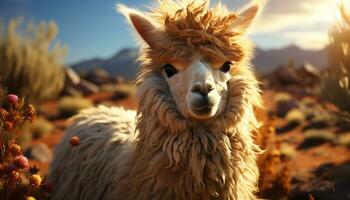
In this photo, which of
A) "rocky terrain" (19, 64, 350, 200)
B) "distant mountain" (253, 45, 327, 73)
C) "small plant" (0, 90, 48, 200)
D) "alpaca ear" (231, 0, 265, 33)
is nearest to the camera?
"small plant" (0, 90, 48, 200)

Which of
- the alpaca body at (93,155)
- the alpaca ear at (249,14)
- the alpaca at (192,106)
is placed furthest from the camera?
the alpaca body at (93,155)

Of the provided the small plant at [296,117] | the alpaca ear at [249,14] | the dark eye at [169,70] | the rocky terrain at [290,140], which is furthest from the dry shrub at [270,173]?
the small plant at [296,117]

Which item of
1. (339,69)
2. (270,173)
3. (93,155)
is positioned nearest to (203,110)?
(93,155)

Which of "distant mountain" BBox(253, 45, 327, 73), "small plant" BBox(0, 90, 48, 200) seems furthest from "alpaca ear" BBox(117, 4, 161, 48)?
"distant mountain" BBox(253, 45, 327, 73)

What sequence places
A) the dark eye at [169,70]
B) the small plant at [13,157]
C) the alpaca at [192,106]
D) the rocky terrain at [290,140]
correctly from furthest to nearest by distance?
1. the rocky terrain at [290,140]
2. the dark eye at [169,70]
3. the alpaca at [192,106]
4. the small plant at [13,157]

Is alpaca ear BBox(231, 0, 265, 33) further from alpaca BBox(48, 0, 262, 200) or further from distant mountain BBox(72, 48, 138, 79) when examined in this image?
distant mountain BBox(72, 48, 138, 79)

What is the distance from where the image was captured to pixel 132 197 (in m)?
3.66

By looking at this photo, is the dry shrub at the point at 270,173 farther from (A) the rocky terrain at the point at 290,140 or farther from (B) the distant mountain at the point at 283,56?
(B) the distant mountain at the point at 283,56

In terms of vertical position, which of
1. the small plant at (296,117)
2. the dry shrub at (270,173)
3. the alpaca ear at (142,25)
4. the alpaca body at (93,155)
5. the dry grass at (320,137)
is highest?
the alpaca ear at (142,25)

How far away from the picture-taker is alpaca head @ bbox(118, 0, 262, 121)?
3.32m

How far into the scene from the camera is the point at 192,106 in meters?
3.26

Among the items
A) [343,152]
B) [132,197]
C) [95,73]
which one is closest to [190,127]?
[132,197]

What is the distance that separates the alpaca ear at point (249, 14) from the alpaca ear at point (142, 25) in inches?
29.0

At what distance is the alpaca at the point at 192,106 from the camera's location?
3432mm
